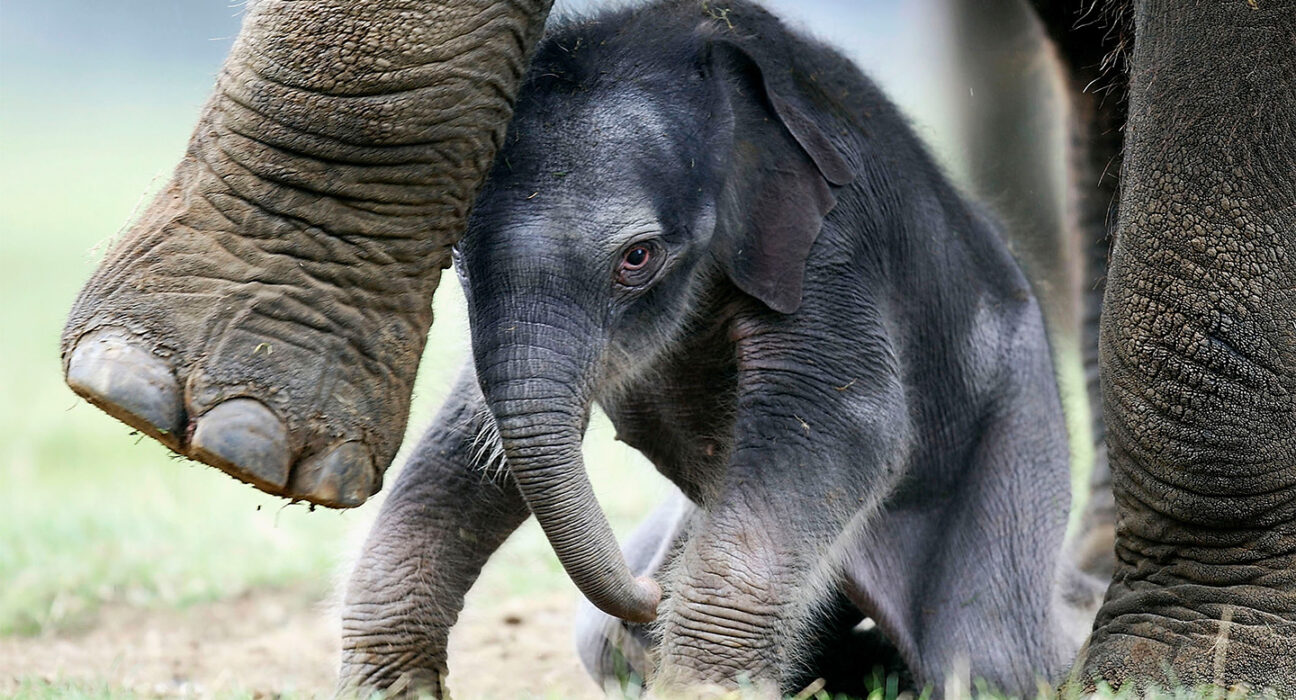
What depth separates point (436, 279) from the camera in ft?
10.5

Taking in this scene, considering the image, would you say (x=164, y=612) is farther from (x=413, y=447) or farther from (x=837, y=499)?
(x=837, y=499)

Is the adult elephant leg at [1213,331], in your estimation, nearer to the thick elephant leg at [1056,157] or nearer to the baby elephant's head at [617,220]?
the baby elephant's head at [617,220]

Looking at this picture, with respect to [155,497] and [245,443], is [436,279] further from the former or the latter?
[155,497]

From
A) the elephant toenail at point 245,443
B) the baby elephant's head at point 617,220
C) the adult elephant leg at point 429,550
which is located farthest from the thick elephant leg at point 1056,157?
the elephant toenail at point 245,443

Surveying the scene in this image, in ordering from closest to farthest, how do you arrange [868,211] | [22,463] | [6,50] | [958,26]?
[868,211], [958,26], [22,463], [6,50]

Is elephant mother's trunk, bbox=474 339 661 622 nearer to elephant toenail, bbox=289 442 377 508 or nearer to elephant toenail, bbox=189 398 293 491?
elephant toenail, bbox=289 442 377 508

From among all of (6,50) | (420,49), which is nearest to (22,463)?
(420,49)

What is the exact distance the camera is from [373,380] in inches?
122

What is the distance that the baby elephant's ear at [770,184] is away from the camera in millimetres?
3822

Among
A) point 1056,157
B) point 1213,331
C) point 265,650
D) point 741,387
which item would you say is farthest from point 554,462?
point 1056,157

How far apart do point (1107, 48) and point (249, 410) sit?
307 cm

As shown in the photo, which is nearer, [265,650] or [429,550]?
[429,550]

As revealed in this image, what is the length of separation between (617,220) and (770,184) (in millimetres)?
551

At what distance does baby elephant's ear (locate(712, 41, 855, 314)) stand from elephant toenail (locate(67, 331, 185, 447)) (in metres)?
1.34
